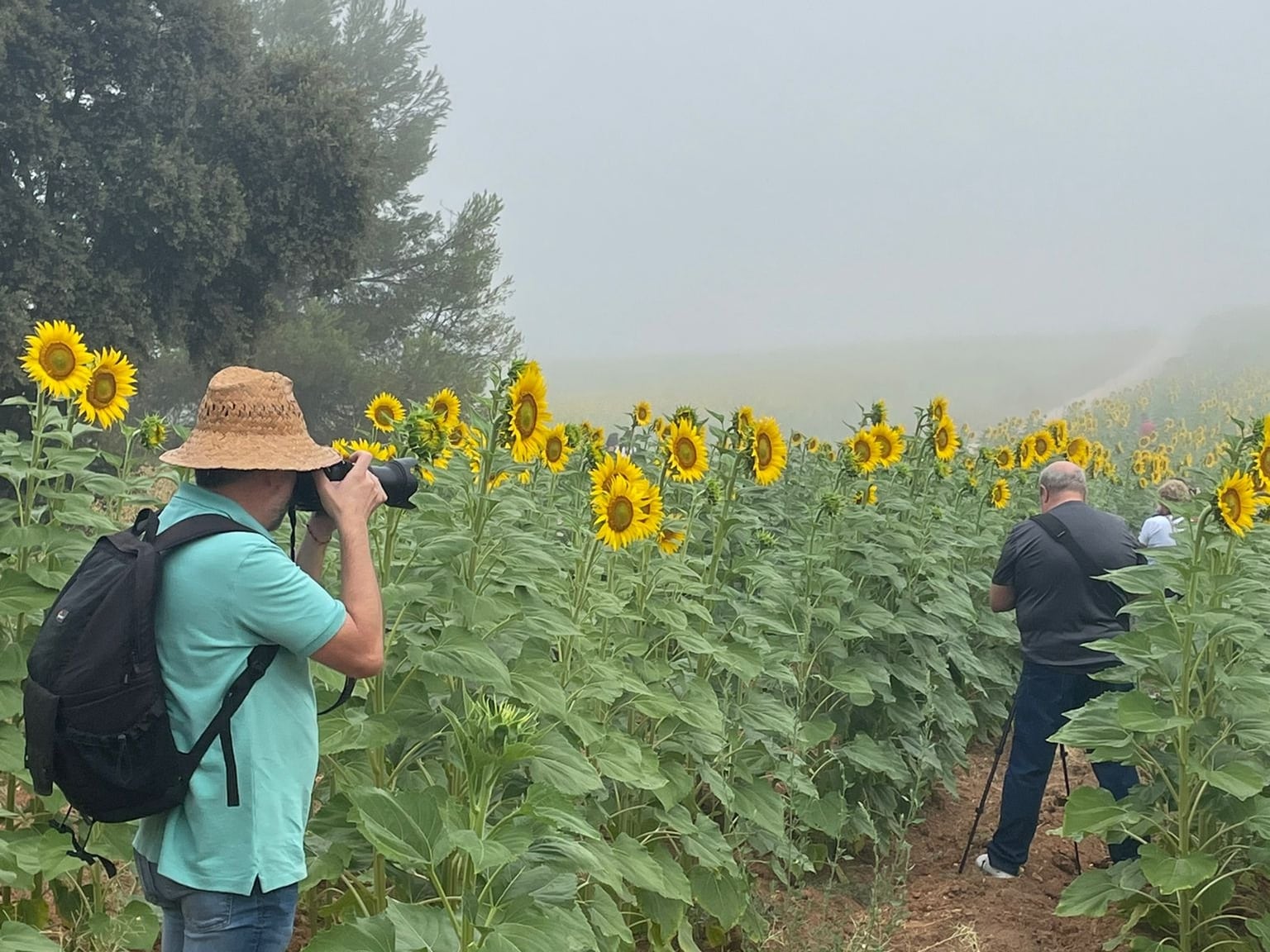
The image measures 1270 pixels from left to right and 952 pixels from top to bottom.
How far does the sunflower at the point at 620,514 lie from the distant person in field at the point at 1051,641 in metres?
2.35

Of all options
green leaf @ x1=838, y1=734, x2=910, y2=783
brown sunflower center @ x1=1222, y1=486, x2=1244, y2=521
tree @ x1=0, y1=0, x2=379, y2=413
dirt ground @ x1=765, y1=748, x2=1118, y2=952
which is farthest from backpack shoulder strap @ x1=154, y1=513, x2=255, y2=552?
tree @ x1=0, y1=0, x2=379, y2=413

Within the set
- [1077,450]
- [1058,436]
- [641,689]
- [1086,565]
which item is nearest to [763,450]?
[641,689]

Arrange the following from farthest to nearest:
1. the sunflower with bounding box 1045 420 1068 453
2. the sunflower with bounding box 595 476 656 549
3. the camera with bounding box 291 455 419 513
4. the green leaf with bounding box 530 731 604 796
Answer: the sunflower with bounding box 1045 420 1068 453 → the sunflower with bounding box 595 476 656 549 → the green leaf with bounding box 530 731 604 796 → the camera with bounding box 291 455 419 513

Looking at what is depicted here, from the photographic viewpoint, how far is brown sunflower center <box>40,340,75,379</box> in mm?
3633

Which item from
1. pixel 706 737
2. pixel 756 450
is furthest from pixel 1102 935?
pixel 756 450

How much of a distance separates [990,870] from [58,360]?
410 centimetres

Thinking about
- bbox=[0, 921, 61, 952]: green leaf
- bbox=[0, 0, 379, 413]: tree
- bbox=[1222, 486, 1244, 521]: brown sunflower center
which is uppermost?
bbox=[0, 0, 379, 413]: tree

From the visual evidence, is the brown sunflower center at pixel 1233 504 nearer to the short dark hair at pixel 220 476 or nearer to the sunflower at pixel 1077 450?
the short dark hair at pixel 220 476

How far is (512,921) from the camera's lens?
2.19 meters

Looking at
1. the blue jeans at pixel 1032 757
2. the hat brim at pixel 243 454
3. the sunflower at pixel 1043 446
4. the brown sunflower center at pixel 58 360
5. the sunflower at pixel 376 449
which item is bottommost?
the blue jeans at pixel 1032 757

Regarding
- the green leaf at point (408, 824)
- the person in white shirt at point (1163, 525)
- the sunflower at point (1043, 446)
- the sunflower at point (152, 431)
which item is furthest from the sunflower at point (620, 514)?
the sunflower at point (1043, 446)

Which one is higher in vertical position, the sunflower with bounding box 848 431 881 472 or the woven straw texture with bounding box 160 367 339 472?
the woven straw texture with bounding box 160 367 339 472

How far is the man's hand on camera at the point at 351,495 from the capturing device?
226 cm

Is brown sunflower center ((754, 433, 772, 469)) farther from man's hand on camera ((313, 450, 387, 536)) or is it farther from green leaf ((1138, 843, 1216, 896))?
man's hand on camera ((313, 450, 387, 536))
